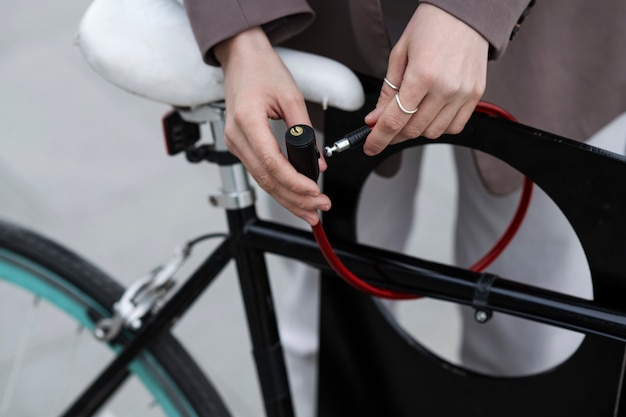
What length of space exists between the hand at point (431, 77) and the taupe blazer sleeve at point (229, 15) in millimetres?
135

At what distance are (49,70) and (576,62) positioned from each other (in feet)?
6.41

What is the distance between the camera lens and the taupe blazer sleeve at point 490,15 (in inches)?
26.9

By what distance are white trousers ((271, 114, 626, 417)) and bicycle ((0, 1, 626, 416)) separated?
21 centimetres

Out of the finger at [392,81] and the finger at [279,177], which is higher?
the finger at [392,81]

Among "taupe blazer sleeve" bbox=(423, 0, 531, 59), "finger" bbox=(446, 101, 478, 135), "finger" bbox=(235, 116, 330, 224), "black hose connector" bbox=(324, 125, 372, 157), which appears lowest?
"finger" bbox=(235, 116, 330, 224)

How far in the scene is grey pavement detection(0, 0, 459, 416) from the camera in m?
1.85

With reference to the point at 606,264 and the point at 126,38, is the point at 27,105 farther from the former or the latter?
the point at 606,264

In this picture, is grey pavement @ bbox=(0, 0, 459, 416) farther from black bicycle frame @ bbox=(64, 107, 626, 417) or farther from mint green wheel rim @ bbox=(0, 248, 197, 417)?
black bicycle frame @ bbox=(64, 107, 626, 417)

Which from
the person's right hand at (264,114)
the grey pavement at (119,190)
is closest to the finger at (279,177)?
the person's right hand at (264,114)

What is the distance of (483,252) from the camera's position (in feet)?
3.82

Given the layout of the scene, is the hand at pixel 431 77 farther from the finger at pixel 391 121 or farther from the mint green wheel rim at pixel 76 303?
the mint green wheel rim at pixel 76 303

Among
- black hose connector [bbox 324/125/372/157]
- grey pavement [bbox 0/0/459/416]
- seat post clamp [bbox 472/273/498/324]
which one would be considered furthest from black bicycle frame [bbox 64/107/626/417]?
grey pavement [bbox 0/0/459/416]

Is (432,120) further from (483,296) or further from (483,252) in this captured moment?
(483,252)

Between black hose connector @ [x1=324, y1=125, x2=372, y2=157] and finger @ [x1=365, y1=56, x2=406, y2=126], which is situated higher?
finger @ [x1=365, y1=56, x2=406, y2=126]
